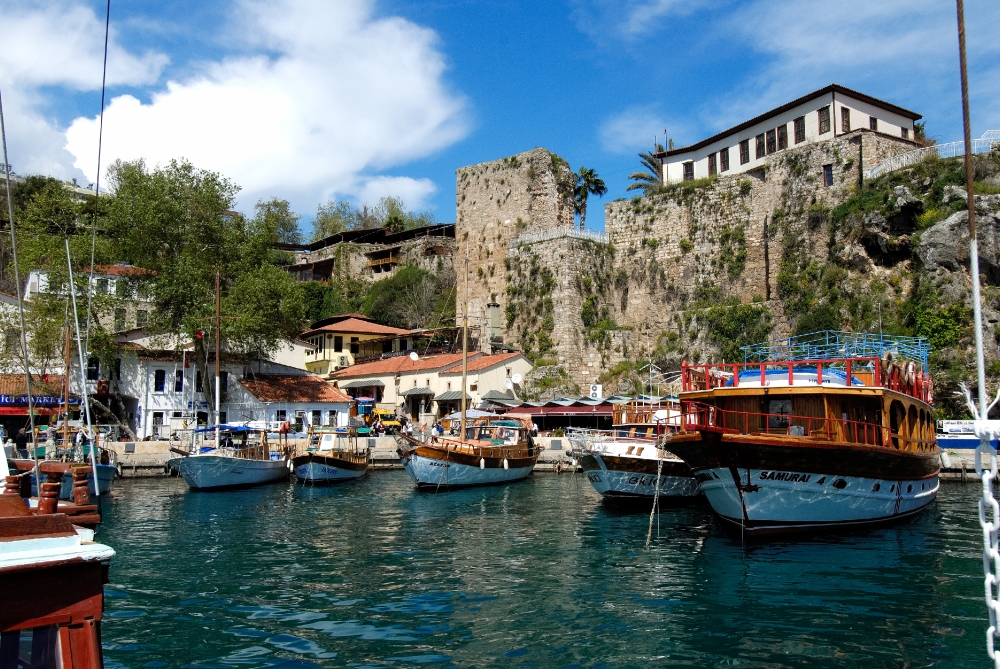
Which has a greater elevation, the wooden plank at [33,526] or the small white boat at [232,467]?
the wooden plank at [33,526]

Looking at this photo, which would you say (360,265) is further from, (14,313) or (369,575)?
(369,575)

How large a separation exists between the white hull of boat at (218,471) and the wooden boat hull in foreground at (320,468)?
1.40 metres

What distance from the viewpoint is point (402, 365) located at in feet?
159

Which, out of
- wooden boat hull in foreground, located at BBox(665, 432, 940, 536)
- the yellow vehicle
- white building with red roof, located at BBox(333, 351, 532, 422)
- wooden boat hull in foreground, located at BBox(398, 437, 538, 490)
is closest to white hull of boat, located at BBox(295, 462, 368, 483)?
wooden boat hull in foreground, located at BBox(398, 437, 538, 490)

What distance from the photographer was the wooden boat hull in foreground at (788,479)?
15.5m

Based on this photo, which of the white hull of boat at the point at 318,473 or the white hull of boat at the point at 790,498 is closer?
the white hull of boat at the point at 790,498

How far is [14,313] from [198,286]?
9593 mm

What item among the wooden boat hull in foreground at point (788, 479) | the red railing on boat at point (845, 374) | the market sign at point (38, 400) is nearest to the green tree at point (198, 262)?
the market sign at point (38, 400)

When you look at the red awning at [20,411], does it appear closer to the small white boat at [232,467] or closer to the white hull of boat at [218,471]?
the small white boat at [232,467]

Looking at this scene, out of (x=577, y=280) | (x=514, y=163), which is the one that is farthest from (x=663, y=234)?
(x=514, y=163)

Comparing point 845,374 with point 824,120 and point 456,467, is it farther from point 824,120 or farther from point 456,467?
point 824,120

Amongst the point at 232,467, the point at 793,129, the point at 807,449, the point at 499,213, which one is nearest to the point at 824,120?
the point at 793,129

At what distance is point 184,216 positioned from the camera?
128ft

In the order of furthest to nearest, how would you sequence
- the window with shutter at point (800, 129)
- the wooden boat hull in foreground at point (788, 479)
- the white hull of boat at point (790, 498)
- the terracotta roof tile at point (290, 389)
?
the terracotta roof tile at point (290, 389) < the window with shutter at point (800, 129) < the white hull of boat at point (790, 498) < the wooden boat hull in foreground at point (788, 479)
